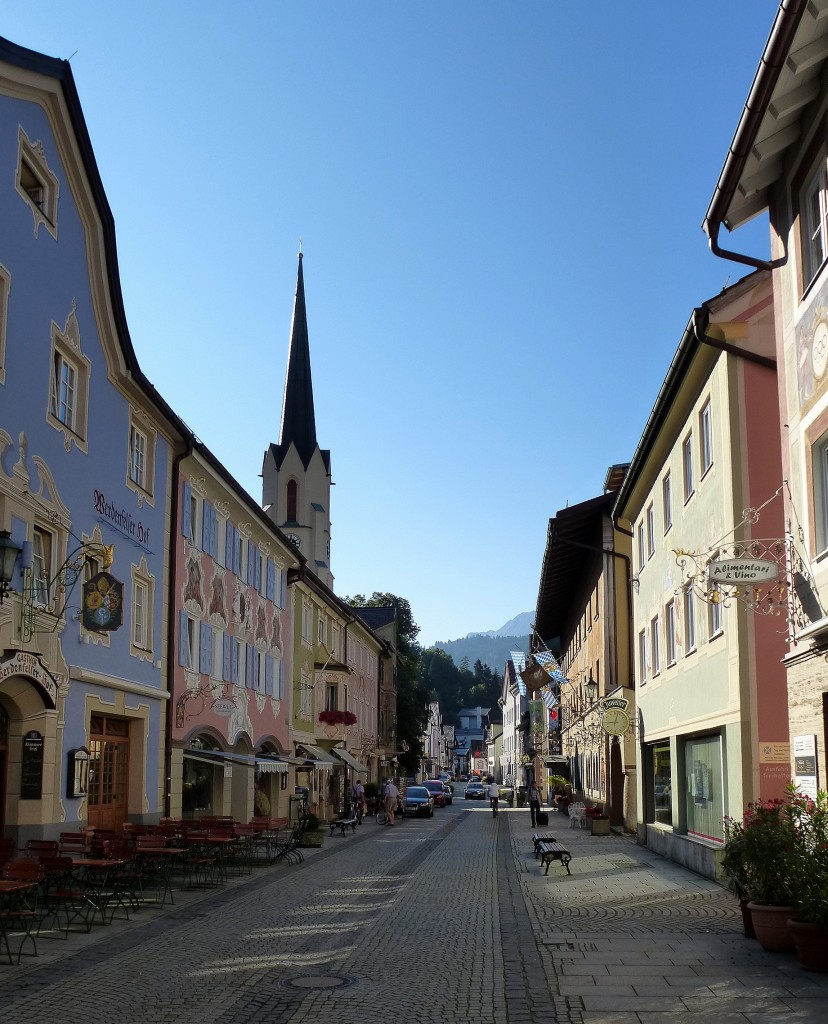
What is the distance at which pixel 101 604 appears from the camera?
56.4ft

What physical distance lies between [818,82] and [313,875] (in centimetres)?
1557

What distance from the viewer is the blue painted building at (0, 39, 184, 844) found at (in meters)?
16.3

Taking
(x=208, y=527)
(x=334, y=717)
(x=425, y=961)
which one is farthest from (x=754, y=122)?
(x=334, y=717)

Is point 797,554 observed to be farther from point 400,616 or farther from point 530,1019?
point 400,616

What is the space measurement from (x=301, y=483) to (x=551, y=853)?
44.6 metres

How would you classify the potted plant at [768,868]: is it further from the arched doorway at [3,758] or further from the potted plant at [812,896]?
the arched doorway at [3,758]

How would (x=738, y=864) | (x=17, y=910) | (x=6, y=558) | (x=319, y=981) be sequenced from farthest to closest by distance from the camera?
(x=17, y=910), (x=6, y=558), (x=738, y=864), (x=319, y=981)

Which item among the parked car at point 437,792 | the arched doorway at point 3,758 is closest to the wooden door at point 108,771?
the arched doorway at point 3,758

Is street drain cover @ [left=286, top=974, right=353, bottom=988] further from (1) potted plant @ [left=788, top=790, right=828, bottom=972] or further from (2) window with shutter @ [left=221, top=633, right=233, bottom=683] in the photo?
(2) window with shutter @ [left=221, top=633, right=233, bottom=683]

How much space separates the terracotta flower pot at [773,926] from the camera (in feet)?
35.7

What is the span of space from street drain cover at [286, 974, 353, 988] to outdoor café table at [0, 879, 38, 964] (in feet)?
9.13

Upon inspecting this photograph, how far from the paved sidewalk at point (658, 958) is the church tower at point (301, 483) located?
43516 mm

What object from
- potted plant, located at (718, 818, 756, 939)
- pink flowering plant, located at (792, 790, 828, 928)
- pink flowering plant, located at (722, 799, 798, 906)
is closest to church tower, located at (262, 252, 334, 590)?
potted plant, located at (718, 818, 756, 939)

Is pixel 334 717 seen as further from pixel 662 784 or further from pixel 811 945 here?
pixel 811 945
